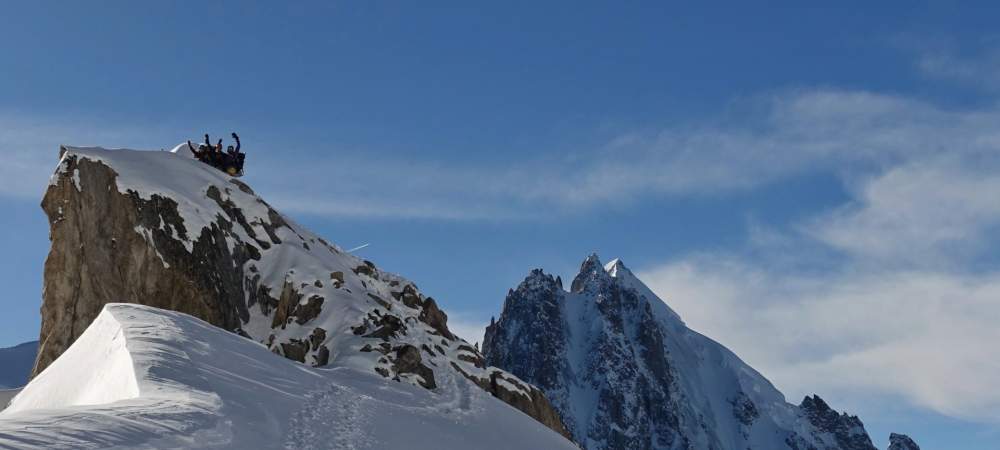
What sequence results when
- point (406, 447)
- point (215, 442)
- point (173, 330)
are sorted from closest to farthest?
point (215, 442) < point (406, 447) < point (173, 330)

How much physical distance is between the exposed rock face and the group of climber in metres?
5.73

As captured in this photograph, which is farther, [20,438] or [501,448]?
[501,448]

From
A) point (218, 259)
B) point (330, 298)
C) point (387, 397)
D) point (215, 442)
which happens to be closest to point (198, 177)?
point (218, 259)

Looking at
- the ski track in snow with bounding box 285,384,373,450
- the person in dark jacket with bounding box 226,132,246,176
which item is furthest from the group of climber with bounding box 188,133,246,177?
the ski track in snow with bounding box 285,384,373,450

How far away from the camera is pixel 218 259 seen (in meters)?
47.6

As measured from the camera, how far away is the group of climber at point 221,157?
58.7 m

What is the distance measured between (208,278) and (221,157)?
14.6 meters

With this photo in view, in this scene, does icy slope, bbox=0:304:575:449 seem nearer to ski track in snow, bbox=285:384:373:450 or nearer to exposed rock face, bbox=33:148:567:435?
ski track in snow, bbox=285:384:373:450

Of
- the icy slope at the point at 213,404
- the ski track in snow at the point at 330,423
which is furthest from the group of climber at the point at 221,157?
the ski track in snow at the point at 330,423

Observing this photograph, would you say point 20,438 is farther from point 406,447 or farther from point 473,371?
point 473,371

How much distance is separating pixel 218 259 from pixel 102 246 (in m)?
5.17

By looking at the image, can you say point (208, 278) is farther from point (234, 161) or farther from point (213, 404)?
point (213, 404)

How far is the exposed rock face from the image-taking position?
44375 mm

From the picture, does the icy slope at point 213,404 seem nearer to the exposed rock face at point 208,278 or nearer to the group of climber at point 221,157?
the exposed rock face at point 208,278
